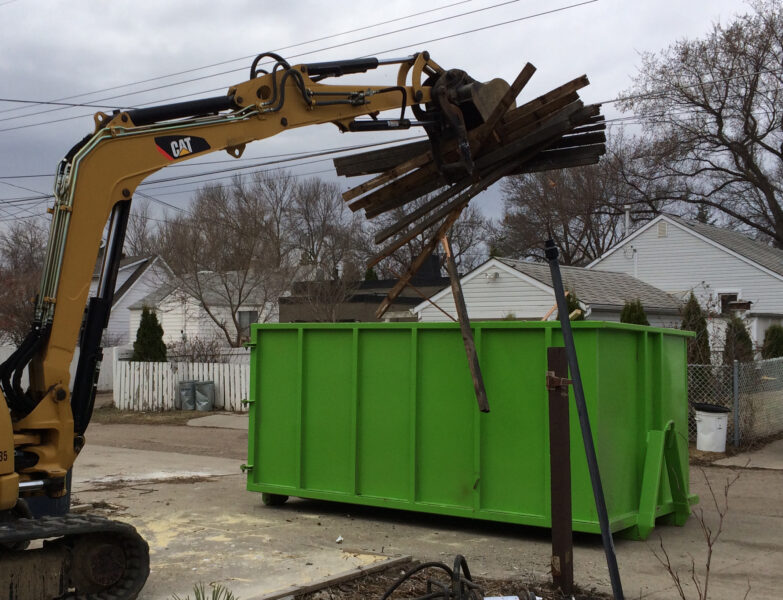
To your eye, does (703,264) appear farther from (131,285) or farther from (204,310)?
(131,285)

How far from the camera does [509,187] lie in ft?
156

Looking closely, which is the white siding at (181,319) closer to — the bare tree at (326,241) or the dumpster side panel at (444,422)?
the bare tree at (326,241)

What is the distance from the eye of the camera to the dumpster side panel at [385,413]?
351 inches

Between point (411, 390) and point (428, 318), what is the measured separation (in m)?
17.5

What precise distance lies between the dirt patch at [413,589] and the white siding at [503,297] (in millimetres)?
16835

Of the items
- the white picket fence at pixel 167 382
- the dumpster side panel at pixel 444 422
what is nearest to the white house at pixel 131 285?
the white picket fence at pixel 167 382

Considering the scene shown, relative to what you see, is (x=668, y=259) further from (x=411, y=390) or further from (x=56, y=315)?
(x=56, y=315)

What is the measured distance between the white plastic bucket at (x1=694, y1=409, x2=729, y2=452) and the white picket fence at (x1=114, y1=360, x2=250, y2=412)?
11561 mm

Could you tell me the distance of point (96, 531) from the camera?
5.67m

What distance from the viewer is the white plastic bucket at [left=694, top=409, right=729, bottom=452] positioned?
1392cm

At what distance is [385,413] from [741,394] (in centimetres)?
812

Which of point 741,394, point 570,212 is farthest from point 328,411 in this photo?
point 570,212

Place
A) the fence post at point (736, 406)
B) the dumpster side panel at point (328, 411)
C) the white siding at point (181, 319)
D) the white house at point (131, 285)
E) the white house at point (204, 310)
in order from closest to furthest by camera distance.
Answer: the dumpster side panel at point (328, 411) < the fence post at point (736, 406) < the white house at point (204, 310) < the white siding at point (181, 319) < the white house at point (131, 285)

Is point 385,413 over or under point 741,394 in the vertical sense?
over
